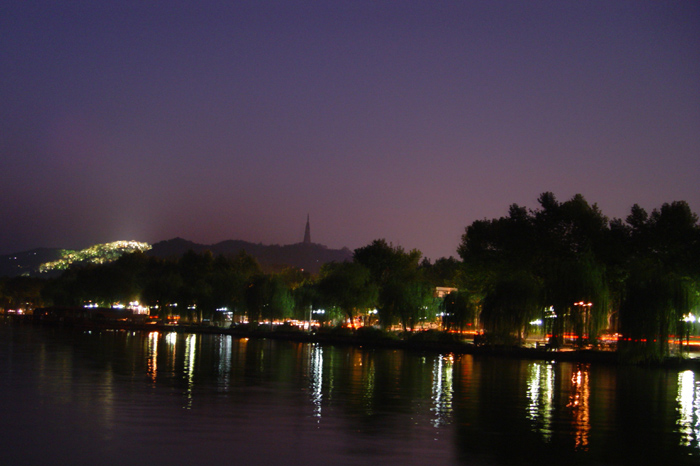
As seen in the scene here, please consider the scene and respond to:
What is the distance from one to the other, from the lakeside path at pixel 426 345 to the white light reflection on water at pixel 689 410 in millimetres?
9953

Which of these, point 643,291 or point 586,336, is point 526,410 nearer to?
point 643,291

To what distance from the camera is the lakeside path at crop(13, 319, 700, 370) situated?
145 ft

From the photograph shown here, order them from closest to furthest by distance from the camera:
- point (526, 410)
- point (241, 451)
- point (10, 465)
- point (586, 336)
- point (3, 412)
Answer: point (10, 465) → point (241, 451) → point (3, 412) → point (526, 410) → point (586, 336)

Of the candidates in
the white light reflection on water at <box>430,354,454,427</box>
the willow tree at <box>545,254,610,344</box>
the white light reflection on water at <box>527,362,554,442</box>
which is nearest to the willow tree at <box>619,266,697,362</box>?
the willow tree at <box>545,254,610,344</box>

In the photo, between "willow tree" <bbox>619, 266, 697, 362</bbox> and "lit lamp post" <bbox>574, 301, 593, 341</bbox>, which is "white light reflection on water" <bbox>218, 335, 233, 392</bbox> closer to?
"willow tree" <bbox>619, 266, 697, 362</bbox>

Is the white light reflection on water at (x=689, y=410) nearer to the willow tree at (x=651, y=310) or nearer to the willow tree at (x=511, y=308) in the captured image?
the willow tree at (x=651, y=310)

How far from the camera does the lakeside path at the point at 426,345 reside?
44125 millimetres

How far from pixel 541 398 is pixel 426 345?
1297 inches

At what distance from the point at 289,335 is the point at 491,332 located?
86.2 ft

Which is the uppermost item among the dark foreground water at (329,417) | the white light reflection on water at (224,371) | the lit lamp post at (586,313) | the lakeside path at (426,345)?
the lit lamp post at (586,313)

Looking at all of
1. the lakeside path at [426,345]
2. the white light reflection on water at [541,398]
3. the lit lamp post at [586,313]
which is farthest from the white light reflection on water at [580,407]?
the lit lamp post at [586,313]

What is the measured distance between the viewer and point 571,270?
48.1 m

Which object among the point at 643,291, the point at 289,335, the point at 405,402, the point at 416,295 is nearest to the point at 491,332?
the point at 643,291

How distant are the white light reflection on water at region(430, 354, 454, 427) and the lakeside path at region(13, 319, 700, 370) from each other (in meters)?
12.2
